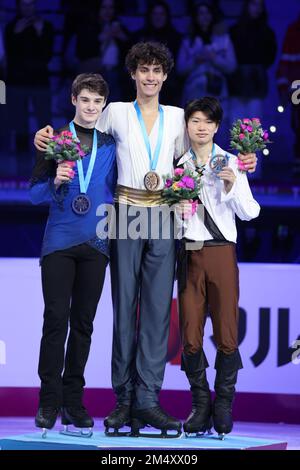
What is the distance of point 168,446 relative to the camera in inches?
233

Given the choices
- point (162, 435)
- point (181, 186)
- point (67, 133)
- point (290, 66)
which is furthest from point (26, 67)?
point (162, 435)

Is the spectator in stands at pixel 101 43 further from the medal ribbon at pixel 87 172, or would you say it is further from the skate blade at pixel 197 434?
the skate blade at pixel 197 434

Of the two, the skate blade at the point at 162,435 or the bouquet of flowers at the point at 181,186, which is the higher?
the bouquet of flowers at the point at 181,186

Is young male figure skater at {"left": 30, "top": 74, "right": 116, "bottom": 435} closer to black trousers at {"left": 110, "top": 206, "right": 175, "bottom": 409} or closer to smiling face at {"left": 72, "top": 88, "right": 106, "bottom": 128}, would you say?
smiling face at {"left": 72, "top": 88, "right": 106, "bottom": 128}

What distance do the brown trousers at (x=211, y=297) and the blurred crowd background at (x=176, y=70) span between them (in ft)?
9.59

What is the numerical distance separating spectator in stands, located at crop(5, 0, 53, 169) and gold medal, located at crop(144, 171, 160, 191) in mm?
3421

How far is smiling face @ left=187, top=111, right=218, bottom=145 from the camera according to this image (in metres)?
6.17

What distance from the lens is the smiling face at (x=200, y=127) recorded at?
6172 mm

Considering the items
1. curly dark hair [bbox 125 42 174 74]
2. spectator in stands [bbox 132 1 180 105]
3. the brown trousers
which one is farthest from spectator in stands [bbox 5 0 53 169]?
the brown trousers

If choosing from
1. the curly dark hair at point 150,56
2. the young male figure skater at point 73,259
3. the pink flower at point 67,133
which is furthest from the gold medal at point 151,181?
the curly dark hair at point 150,56

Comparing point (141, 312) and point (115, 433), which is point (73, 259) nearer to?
point (141, 312)

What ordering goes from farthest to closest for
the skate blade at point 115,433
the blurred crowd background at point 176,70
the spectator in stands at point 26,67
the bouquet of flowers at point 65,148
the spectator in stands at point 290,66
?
the spectator in stands at point 290,66, the spectator in stands at point 26,67, the blurred crowd background at point 176,70, the skate blade at point 115,433, the bouquet of flowers at point 65,148
